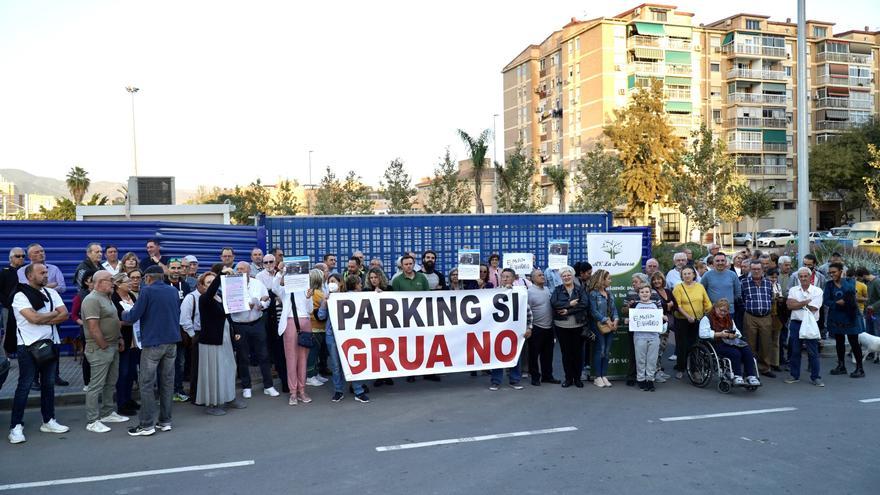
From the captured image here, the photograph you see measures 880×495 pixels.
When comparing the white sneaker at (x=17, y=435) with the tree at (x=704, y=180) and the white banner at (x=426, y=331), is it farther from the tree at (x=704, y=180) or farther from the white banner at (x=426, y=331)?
the tree at (x=704, y=180)

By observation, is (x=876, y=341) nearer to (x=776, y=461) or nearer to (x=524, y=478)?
(x=776, y=461)

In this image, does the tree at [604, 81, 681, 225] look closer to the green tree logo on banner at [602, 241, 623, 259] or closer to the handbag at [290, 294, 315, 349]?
the green tree logo on banner at [602, 241, 623, 259]

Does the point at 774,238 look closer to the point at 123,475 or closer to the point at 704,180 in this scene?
the point at 704,180

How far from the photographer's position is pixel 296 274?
10211 millimetres

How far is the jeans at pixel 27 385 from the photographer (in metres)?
8.22

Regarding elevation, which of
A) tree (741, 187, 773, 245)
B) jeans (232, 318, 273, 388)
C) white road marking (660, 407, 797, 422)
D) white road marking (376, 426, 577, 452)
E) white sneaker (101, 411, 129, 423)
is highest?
tree (741, 187, 773, 245)

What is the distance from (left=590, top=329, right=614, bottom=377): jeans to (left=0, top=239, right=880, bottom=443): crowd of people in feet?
0.07

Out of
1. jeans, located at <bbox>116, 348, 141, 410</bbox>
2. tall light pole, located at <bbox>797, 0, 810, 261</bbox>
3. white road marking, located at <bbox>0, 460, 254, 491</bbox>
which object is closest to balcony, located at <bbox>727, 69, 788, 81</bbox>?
tall light pole, located at <bbox>797, 0, 810, 261</bbox>

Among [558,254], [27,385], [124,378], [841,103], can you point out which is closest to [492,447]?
[124,378]

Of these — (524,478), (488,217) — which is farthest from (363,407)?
(488,217)

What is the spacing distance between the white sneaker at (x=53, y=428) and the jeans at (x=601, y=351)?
23.8 feet

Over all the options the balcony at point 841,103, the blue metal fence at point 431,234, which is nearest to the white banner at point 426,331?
the blue metal fence at point 431,234

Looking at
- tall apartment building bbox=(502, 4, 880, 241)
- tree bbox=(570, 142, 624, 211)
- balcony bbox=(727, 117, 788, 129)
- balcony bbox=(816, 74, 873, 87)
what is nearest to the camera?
tree bbox=(570, 142, 624, 211)

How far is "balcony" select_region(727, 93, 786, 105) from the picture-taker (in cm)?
7751
